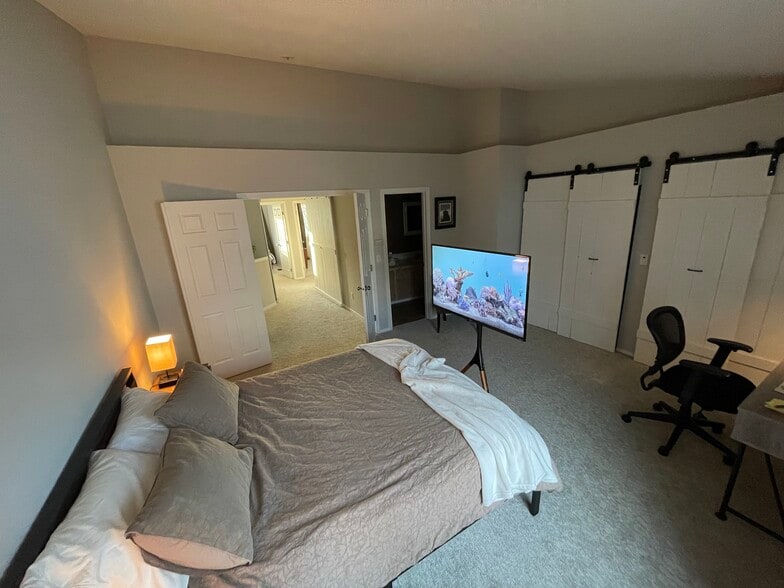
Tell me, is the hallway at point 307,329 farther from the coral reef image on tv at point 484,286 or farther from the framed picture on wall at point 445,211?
the framed picture on wall at point 445,211

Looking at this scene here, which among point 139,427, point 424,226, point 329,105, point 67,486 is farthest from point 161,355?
point 424,226

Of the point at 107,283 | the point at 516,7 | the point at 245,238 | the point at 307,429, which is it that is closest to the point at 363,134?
the point at 245,238

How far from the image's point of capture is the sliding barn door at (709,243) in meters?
2.56

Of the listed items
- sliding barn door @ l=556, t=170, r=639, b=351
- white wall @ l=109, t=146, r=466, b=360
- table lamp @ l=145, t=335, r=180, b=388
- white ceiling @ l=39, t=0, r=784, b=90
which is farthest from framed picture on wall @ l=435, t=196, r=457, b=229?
table lamp @ l=145, t=335, r=180, b=388

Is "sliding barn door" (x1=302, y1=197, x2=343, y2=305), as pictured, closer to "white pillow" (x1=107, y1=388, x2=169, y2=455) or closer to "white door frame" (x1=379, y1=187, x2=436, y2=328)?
"white door frame" (x1=379, y1=187, x2=436, y2=328)

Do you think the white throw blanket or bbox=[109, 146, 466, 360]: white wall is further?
bbox=[109, 146, 466, 360]: white wall

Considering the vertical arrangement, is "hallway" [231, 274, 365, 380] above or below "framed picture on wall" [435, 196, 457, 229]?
below

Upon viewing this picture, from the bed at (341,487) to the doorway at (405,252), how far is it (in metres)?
3.65

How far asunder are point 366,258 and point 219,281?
1763 mm

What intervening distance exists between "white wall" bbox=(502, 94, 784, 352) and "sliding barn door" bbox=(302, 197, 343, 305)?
2745 mm

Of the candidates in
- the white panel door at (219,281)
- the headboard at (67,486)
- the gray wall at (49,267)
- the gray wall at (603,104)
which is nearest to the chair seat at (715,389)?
the gray wall at (603,104)

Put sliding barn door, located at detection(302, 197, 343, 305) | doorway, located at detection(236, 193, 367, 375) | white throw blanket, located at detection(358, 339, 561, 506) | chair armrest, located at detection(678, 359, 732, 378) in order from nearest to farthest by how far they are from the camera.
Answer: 1. white throw blanket, located at detection(358, 339, 561, 506)
2. chair armrest, located at detection(678, 359, 732, 378)
3. doorway, located at detection(236, 193, 367, 375)
4. sliding barn door, located at detection(302, 197, 343, 305)

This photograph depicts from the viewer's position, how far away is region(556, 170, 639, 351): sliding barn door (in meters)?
3.38

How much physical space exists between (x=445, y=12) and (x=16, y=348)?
2.64 m
